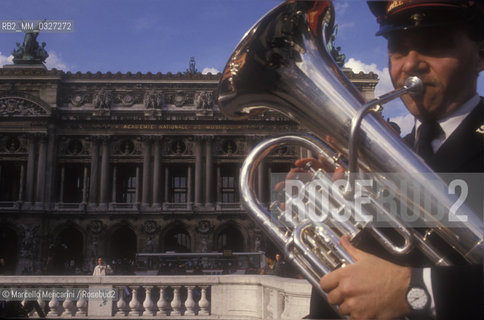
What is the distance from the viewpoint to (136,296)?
655 centimetres

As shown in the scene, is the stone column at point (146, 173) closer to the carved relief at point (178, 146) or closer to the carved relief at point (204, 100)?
the carved relief at point (178, 146)

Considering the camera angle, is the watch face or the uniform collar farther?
the uniform collar

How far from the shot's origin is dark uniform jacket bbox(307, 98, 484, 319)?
4.46 ft

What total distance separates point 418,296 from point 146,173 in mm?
27293

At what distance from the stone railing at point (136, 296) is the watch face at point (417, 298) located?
15.9ft

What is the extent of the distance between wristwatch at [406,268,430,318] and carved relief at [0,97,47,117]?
2906cm

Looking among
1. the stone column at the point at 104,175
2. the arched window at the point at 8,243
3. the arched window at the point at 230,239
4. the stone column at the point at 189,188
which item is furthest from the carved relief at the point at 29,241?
the arched window at the point at 230,239

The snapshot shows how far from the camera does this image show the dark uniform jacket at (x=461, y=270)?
4.46 feet

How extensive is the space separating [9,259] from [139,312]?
23520 mm

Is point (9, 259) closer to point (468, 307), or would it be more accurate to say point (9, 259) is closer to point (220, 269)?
point (220, 269)

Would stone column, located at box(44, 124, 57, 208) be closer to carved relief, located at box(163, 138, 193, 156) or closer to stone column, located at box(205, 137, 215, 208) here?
carved relief, located at box(163, 138, 193, 156)

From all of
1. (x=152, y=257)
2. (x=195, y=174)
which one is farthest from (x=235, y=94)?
(x=195, y=174)

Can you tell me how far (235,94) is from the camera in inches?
90.8

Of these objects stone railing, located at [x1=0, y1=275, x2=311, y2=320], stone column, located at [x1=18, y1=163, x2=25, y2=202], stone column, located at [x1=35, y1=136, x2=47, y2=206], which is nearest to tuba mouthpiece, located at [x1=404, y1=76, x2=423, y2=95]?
stone railing, located at [x1=0, y1=275, x2=311, y2=320]
